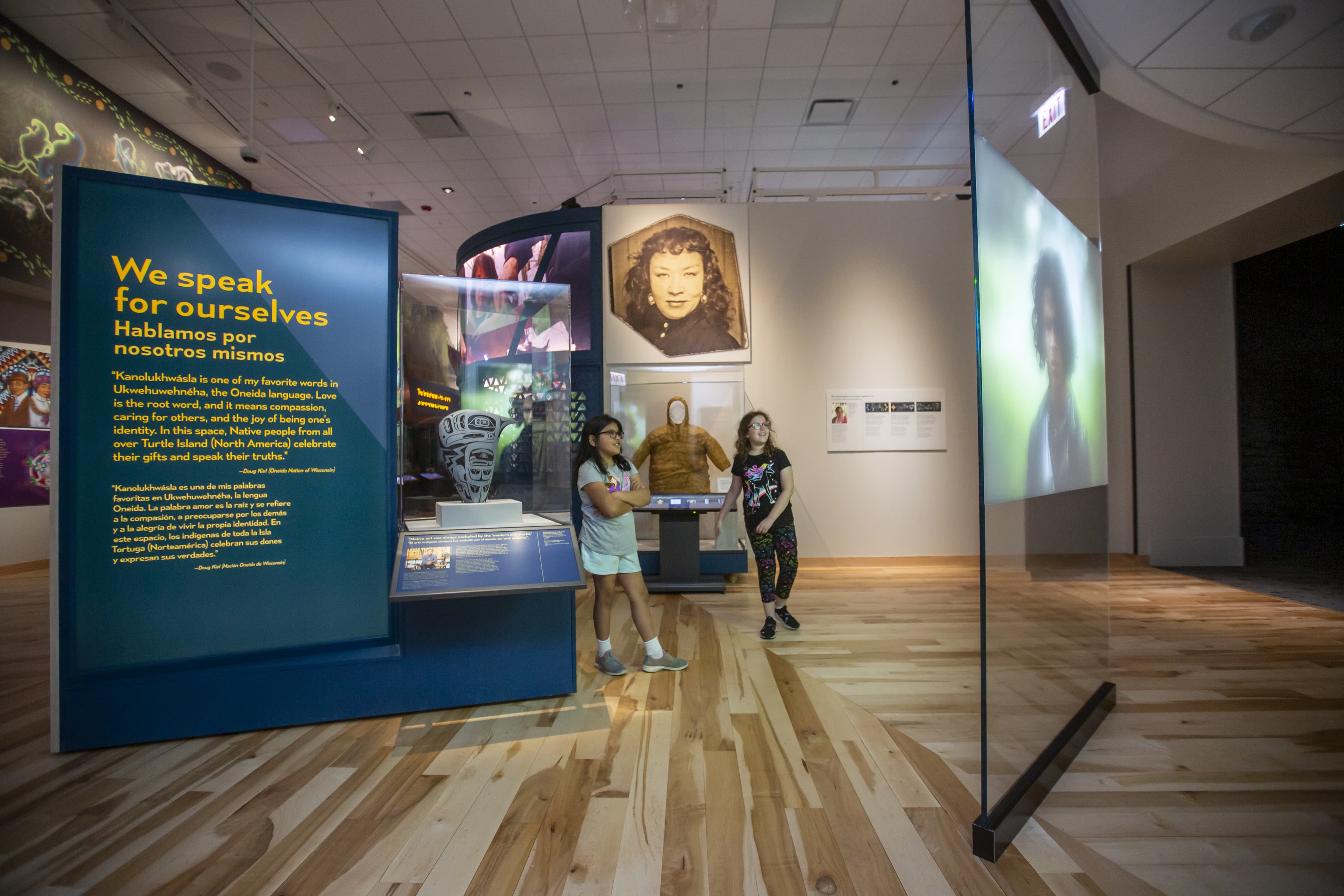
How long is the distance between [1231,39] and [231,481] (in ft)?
14.3

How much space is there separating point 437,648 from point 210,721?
0.90 m

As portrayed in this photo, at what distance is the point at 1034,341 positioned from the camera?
1977 millimetres

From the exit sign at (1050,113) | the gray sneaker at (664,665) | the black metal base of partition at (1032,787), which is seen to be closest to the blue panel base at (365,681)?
the gray sneaker at (664,665)

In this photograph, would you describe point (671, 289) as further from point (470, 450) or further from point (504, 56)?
point (470, 450)

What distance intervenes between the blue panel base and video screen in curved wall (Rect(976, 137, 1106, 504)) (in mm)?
1854

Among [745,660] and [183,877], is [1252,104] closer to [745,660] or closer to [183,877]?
[745,660]

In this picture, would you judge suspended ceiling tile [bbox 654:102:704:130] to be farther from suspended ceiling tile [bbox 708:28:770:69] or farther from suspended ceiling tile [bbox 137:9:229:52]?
suspended ceiling tile [bbox 137:9:229:52]

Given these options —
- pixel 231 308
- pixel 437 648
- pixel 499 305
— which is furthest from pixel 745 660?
pixel 231 308

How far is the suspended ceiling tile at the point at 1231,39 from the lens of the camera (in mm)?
1625

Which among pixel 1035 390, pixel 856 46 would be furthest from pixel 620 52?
pixel 1035 390

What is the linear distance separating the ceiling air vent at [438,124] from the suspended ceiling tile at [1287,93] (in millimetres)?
6239

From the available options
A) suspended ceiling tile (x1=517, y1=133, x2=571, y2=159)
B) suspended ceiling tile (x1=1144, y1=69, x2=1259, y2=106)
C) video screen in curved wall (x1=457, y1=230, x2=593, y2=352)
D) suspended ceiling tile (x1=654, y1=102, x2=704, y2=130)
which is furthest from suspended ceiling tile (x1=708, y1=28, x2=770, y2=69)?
suspended ceiling tile (x1=1144, y1=69, x2=1259, y2=106)

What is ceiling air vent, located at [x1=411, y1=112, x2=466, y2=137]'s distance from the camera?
20.9ft

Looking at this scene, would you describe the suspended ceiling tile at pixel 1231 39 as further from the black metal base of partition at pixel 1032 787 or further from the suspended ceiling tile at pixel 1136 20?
the black metal base of partition at pixel 1032 787
